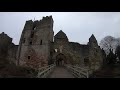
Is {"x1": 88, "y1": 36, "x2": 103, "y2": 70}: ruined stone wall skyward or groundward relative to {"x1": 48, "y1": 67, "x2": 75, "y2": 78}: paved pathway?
skyward

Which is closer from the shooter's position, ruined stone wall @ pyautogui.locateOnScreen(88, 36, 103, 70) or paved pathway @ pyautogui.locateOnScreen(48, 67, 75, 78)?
paved pathway @ pyautogui.locateOnScreen(48, 67, 75, 78)

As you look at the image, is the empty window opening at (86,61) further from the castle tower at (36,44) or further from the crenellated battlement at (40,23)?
the crenellated battlement at (40,23)

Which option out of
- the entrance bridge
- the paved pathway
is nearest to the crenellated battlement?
the paved pathway

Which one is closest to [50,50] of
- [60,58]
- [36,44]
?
[60,58]

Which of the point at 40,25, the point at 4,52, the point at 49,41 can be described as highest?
the point at 40,25

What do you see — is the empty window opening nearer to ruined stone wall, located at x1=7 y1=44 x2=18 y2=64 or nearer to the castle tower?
the castle tower

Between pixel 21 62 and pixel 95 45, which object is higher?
pixel 95 45

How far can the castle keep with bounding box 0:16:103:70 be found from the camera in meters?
28.9

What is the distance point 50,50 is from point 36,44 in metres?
3.55

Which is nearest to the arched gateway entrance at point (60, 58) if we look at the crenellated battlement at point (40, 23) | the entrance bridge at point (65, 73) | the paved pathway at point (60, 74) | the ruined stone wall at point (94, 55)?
the ruined stone wall at point (94, 55)
